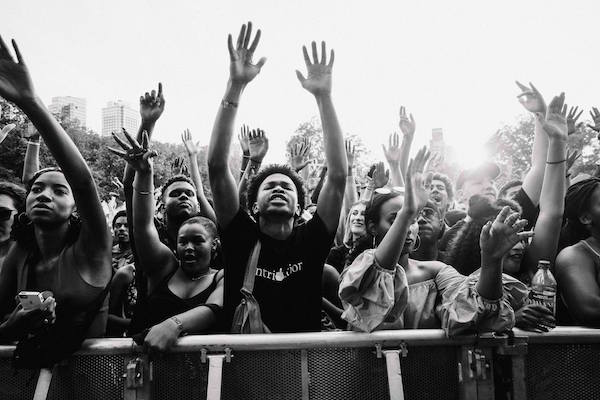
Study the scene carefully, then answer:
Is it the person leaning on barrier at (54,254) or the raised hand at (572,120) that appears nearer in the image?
the person leaning on barrier at (54,254)

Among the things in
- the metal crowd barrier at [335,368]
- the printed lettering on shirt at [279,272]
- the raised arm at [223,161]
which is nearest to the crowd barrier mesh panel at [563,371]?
the metal crowd barrier at [335,368]

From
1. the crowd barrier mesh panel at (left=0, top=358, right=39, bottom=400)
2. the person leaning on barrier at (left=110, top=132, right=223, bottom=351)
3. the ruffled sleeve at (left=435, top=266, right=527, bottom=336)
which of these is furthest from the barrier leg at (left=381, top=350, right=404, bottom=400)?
the crowd barrier mesh panel at (left=0, top=358, right=39, bottom=400)

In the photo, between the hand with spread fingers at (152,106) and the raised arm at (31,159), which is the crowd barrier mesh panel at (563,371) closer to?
the hand with spread fingers at (152,106)

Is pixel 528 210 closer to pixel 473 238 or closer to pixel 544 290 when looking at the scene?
pixel 473 238

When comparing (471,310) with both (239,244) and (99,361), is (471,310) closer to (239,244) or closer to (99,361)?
(239,244)

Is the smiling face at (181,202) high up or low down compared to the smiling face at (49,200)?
up

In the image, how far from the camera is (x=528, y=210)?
3.56 meters

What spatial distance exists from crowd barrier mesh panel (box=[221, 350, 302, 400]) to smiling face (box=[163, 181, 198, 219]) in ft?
7.00

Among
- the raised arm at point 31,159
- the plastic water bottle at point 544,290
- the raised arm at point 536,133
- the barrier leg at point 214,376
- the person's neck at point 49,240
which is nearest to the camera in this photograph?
the barrier leg at point 214,376

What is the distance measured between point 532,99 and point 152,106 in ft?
10.5

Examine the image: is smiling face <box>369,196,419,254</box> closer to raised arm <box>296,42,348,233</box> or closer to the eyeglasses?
raised arm <box>296,42,348,233</box>

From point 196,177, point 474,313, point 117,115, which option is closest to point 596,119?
point 474,313

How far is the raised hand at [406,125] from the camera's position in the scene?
5.29 meters

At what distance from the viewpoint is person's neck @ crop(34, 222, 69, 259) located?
2.59 meters
